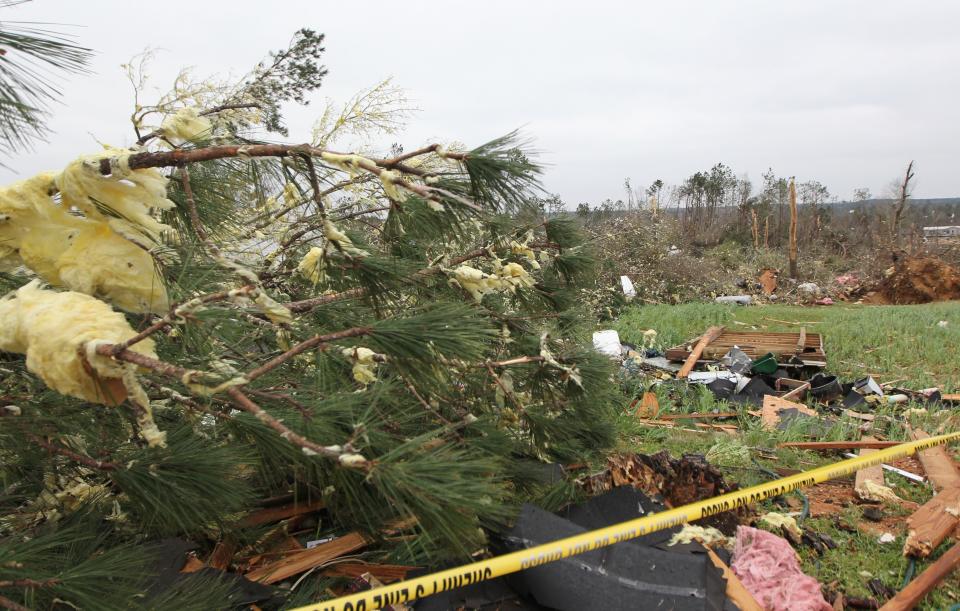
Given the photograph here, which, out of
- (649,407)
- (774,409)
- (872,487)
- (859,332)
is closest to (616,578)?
(872,487)

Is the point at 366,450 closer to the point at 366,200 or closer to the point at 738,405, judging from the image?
the point at 366,200

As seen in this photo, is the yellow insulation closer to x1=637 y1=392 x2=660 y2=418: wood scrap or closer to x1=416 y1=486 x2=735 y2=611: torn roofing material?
x1=416 y1=486 x2=735 y2=611: torn roofing material

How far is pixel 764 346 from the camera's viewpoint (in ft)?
24.0

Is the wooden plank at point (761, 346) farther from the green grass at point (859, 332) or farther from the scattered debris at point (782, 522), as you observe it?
the scattered debris at point (782, 522)

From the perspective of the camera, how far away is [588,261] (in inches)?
117

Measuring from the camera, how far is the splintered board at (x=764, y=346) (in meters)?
7.09

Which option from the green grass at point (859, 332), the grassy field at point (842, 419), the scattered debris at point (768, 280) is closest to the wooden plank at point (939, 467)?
the grassy field at point (842, 419)

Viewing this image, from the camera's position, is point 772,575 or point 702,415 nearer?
point 772,575

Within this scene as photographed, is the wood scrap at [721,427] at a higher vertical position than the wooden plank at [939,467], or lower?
lower

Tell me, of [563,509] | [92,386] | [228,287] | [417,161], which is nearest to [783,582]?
[563,509]

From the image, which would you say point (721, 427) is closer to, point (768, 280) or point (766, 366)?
point (766, 366)

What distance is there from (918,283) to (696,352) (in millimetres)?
10186

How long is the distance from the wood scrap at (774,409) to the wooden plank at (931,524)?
67.0 inches

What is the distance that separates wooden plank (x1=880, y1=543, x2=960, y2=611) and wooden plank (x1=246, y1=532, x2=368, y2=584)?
2.00 metres
